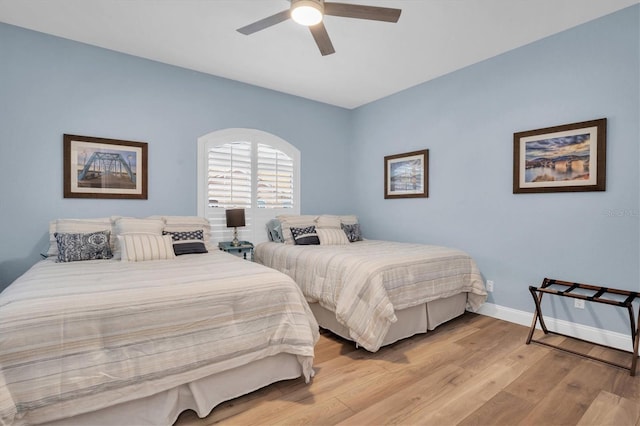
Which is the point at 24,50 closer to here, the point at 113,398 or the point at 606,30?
the point at 113,398

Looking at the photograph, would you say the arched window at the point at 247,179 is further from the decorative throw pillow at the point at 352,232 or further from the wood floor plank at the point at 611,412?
the wood floor plank at the point at 611,412

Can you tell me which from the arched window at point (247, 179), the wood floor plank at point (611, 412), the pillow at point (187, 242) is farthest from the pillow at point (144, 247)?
the wood floor plank at point (611, 412)

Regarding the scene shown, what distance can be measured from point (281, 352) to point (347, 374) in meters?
0.55

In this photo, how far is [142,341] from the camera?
162 cm

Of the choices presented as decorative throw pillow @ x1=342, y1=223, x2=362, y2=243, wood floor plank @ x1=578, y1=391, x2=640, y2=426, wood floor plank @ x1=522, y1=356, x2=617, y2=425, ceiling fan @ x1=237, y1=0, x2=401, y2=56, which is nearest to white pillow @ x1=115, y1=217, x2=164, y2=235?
ceiling fan @ x1=237, y1=0, x2=401, y2=56

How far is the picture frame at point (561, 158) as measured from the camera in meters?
2.75

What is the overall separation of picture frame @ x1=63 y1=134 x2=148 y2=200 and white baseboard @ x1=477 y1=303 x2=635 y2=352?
406cm

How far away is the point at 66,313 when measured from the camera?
1.49m

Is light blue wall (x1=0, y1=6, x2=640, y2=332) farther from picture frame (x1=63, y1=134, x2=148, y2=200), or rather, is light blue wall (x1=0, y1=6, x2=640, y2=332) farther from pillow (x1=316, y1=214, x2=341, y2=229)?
pillow (x1=316, y1=214, x2=341, y2=229)

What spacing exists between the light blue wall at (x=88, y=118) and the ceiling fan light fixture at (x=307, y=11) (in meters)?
2.09

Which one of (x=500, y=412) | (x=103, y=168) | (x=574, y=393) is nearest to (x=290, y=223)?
(x=103, y=168)

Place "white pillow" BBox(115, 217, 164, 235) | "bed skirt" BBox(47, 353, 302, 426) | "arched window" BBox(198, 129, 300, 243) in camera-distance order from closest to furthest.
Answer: "bed skirt" BBox(47, 353, 302, 426), "white pillow" BBox(115, 217, 164, 235), "arched window" BBox(198, 129, 300, 243)

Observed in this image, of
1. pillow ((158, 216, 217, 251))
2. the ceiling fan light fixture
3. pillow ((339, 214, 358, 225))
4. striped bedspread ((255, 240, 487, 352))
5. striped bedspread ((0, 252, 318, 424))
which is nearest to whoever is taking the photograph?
striped bedspread ((0, 252, 318, 424))

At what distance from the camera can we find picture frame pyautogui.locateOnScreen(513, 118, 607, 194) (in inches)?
108
